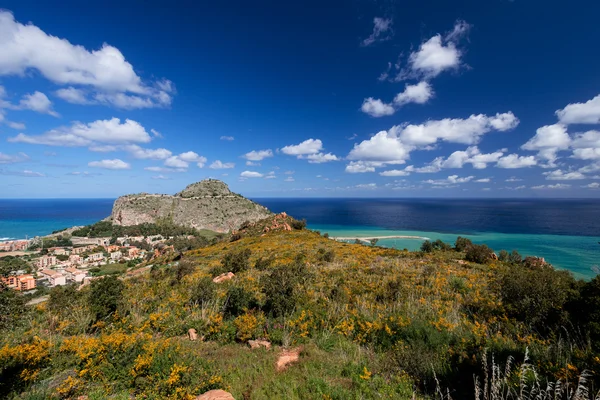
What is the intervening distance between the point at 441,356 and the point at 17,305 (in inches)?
414

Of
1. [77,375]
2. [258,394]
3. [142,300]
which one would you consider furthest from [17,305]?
[258,394]

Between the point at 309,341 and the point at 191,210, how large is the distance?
112723 millimetres

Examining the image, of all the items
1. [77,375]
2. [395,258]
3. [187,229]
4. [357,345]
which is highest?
[77,375]

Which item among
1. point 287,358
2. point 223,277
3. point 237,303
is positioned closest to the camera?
point 287,358

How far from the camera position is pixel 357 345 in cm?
551

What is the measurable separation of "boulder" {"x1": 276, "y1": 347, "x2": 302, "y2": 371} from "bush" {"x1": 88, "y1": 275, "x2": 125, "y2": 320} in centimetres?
599

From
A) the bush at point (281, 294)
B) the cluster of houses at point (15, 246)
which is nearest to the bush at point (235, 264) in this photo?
the bush at point (281, 294)

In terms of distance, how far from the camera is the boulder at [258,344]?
5581 mm

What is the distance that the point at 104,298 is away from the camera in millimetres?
7469

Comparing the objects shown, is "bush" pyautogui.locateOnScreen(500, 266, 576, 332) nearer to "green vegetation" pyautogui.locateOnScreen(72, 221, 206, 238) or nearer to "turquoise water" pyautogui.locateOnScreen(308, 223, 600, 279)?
"turquoise water" pyautogui.locateOnScreen(308, 223, 600, 279)

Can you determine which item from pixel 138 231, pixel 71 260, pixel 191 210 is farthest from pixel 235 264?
pixel 191 210

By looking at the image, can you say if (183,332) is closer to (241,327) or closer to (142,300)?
(241,327)

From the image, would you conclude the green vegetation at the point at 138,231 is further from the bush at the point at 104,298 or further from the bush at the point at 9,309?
the bush at the point at 9,309

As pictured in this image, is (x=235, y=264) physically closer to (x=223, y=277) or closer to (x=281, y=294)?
(x=223, y=277)
